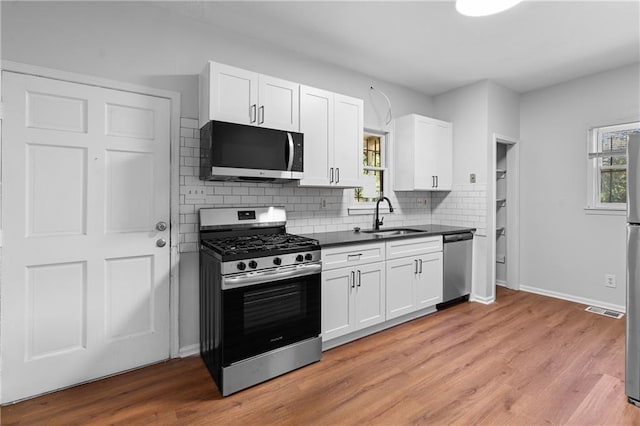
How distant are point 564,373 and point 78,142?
3.80 meters

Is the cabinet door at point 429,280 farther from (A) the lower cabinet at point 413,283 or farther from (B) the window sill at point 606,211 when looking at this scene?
(B) the window sill at point 606,211

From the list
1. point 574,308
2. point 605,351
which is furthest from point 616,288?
point 605,351

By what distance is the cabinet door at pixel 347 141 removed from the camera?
10.2 ft

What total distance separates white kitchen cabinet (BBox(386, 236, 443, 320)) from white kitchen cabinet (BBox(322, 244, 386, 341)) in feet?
0.41

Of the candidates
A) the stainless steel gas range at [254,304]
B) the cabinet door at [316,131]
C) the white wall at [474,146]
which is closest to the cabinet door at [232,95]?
the cabinet door at [316,131]

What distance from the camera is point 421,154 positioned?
3.97 meters

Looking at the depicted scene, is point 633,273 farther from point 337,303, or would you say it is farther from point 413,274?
point 337,303

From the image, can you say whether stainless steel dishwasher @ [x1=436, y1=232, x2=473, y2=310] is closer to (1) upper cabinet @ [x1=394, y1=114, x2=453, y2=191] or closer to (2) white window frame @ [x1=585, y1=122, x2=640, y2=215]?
(1) upper cabinet @ [x1=394, y1=114, x2=453, y2=191]

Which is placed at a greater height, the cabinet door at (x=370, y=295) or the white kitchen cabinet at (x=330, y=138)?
the white kitchen cabinet at (x=330, y=138)

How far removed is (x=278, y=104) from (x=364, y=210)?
1661 millimetres

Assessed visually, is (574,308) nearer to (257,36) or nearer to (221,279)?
(221,279)

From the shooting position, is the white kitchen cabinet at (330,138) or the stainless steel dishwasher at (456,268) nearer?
the white kitchen cabinet at (330,138)

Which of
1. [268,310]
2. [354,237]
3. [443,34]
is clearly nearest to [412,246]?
[354,237]

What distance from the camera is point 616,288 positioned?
364 centimetres
